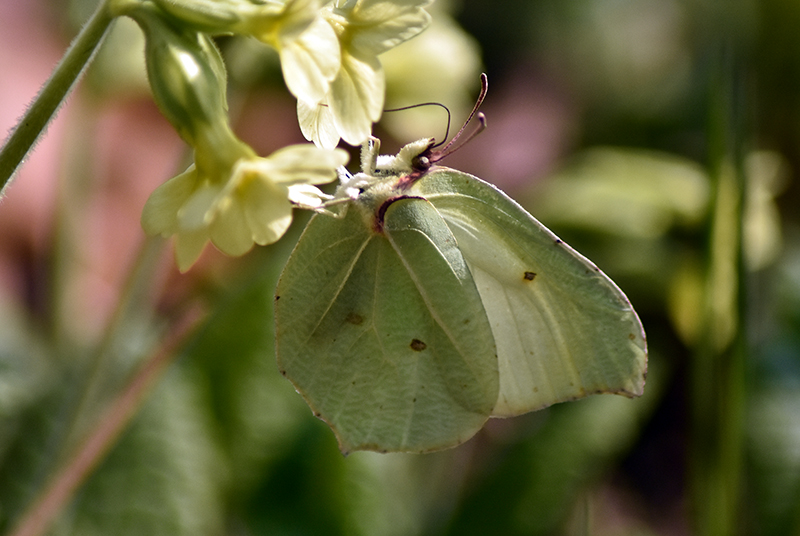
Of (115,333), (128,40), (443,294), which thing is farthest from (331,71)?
(128,40)

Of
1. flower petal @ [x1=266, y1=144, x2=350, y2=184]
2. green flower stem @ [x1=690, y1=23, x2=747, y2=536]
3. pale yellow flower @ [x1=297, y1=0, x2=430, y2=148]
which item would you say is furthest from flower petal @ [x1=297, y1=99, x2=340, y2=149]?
green flower stem @ [x1=690, y1=23, x2=747, y2=536]

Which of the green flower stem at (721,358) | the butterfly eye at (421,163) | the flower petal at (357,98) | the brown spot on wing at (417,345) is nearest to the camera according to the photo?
the flower petal at (357,98)

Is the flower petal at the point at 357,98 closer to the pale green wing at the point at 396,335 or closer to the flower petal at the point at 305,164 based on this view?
the flower petal at the point at 305,164

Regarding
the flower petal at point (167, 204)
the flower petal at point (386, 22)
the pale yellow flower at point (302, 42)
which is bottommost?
the flower petal at point (167, 204)

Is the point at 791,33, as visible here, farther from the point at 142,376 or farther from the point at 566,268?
the point at 142,376

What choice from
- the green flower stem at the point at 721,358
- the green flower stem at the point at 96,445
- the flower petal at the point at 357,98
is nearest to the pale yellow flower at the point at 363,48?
the flower petal at the point at 357,98

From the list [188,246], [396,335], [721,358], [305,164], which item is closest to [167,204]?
[188,246]

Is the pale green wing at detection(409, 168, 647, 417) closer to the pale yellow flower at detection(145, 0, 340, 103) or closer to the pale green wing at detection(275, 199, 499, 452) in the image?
the pale green wing at detection(275, 199, 499, 452)

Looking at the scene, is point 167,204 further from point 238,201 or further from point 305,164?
point 305,164
